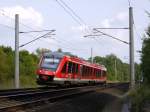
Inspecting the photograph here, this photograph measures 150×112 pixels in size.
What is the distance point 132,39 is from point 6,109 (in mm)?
22817

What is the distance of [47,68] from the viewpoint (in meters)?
42.3

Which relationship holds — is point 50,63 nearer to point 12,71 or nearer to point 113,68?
point 12,71

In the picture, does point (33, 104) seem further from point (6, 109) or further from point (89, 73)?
point (89, 73)

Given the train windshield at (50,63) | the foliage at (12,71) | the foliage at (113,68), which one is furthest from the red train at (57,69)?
the foliage at (113,68)

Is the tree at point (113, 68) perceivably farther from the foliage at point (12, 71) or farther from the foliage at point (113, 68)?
the foliage at point (12, 71)

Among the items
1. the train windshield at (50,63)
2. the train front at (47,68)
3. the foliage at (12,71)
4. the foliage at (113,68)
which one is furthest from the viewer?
the foliage at (113,68)

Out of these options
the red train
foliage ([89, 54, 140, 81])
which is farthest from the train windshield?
foliage ([89, 54, 140, 81])

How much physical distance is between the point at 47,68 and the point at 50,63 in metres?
0.86

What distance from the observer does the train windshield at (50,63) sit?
139 feet

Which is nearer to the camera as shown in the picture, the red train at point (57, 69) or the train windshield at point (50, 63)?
the red train at point (57, 69)

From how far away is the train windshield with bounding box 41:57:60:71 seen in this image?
1669 inches

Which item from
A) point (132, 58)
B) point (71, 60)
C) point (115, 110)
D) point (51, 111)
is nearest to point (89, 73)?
point (71, 60)

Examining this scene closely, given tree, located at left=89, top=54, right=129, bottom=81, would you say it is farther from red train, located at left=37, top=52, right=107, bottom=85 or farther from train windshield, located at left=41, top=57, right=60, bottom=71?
train windshield, located at left=41, top=57, right=60, bottom=71

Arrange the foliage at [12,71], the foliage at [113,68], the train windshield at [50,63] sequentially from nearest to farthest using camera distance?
the train windshield at [50,63], the foliage at [12,71], the foliage at [113,68]
